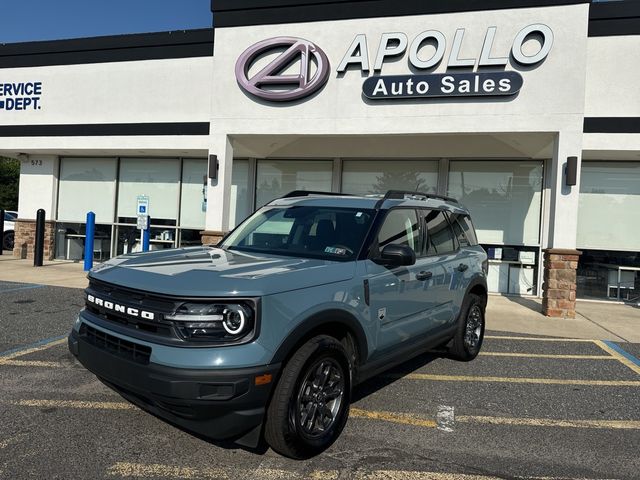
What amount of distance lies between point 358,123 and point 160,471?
311 inches

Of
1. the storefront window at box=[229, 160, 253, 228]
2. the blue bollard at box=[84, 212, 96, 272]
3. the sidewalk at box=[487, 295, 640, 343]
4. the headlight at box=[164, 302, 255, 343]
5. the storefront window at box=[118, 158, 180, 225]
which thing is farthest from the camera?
the storefront window at box=[118, 158, 180, 225]

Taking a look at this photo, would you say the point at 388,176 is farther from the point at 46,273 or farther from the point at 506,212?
the point at 46,273

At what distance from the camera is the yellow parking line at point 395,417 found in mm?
3889

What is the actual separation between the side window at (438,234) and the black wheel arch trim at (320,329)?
151 centimetres

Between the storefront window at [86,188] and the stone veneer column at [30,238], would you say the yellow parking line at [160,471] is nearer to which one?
the storefront window at [86,188]

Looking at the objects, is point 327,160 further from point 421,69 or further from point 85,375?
point 85,375

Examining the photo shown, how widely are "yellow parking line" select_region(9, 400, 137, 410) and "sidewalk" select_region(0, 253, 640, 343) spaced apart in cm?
582

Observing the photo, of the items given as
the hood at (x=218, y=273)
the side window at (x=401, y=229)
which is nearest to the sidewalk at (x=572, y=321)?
the side window at (x=401, y=229)

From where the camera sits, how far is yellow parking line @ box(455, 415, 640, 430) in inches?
156

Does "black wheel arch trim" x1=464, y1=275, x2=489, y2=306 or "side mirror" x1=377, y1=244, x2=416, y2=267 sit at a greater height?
"side mirror" x1=377, y1=244, x2=416, y2=267

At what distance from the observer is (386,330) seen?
3887 millimetres

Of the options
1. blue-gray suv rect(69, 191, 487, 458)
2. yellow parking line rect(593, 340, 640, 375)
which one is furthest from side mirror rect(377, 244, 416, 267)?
yellow parking line rect(593, 340, 640, 375)

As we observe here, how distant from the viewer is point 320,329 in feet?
10.8

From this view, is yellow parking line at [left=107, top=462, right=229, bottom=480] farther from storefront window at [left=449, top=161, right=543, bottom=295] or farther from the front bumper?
storefront window at [left=449, top=161, right=543, bottom=295]
